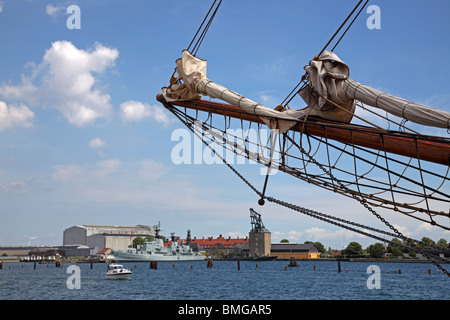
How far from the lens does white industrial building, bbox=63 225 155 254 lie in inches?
6245

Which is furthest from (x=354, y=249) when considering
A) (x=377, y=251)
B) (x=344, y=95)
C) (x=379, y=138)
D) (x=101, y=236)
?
(x=344, y=95)

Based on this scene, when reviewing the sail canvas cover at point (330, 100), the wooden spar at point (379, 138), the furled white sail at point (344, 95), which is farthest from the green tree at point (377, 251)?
the furled white sail at point (344, 95)

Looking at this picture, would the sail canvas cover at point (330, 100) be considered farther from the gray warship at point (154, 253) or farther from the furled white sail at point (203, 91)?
the gray warship at point (154, 253)

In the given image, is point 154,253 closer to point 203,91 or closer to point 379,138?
point 203,91

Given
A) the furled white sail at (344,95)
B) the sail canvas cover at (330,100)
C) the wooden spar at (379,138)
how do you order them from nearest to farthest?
1. the furled white sail at (344,95)
2. the sail canvas cover at (330,100)
3. the wooden spar at (379,138)

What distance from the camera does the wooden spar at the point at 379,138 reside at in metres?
9.52

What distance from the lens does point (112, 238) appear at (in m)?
159

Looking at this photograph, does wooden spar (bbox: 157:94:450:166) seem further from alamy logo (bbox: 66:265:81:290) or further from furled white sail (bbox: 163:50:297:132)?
alamy logo (bbox: 66:265:81:290)

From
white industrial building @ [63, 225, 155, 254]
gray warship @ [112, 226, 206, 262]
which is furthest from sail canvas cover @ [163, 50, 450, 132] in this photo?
white industrial building @ [63, 225, 155, 254]

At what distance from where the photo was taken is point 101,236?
521ft

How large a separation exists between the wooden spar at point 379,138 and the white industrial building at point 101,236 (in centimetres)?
14782

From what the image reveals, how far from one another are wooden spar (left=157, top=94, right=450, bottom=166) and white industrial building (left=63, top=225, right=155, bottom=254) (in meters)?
148

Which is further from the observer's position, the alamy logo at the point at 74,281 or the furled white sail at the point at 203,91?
the alamy logo at the point at 74,281
